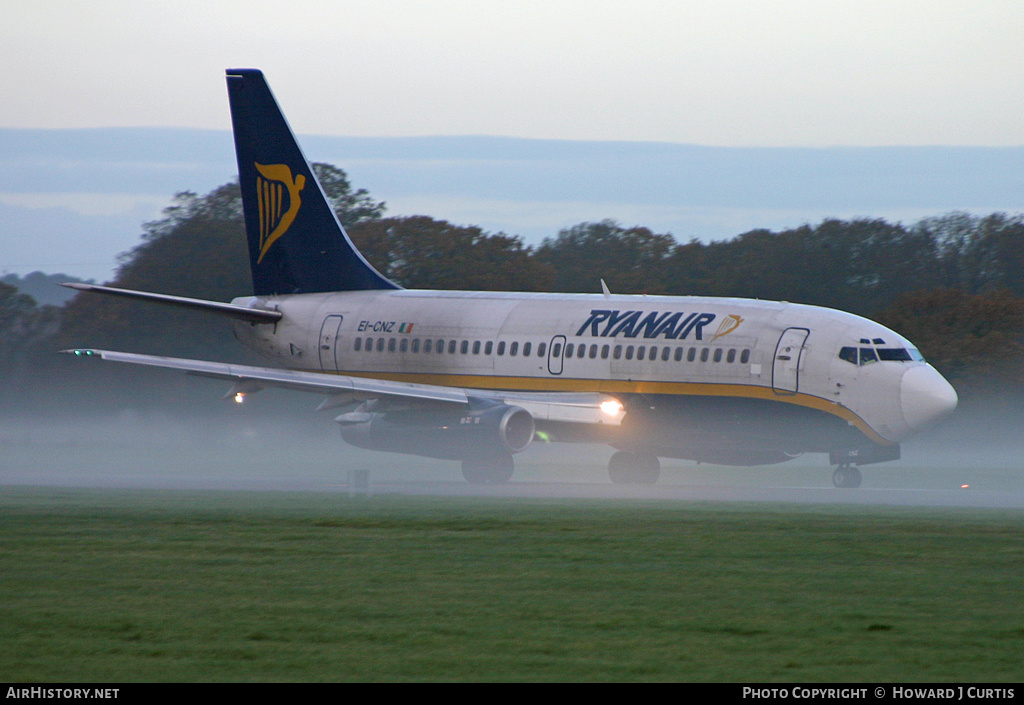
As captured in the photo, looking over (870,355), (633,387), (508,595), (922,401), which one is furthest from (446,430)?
(508,595)

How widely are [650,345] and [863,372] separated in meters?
4.62

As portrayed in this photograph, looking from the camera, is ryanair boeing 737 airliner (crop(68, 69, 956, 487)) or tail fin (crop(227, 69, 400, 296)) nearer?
ryanair boeing 737 airliner (crop(68, 69, 956, 487))

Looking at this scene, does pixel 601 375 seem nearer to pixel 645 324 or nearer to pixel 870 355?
pixel 645 324

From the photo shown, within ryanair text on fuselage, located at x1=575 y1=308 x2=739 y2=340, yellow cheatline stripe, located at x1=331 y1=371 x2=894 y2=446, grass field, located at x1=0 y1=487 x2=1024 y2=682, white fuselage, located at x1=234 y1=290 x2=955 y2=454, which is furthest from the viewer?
ryanair text on fuselage, located at x1=575 y1=308 x2=739 y2=340

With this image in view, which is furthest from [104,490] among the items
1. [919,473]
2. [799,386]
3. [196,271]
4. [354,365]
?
[196,271]

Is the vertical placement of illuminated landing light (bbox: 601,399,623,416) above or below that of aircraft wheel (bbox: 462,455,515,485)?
above

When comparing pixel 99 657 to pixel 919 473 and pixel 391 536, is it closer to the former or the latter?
pixel 391 536

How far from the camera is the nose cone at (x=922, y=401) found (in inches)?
1171

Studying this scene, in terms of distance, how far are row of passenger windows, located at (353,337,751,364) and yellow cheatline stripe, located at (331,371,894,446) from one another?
1.72 ft

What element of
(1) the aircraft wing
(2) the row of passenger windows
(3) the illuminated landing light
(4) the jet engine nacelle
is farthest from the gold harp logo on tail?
(3) the illuminated landing light

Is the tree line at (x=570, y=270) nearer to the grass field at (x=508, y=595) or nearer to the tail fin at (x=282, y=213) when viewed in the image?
the tail fin at (x=282, y=213)

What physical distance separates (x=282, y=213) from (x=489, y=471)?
35.9ft

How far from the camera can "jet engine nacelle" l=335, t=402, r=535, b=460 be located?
31922 millimetres

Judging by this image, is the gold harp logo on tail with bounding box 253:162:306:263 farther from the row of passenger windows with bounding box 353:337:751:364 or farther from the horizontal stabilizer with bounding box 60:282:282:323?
the row of passenger windows with bounding box 353:337:751:364
